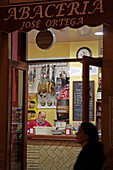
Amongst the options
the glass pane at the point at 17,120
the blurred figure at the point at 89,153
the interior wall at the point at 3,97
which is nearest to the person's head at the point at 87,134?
the blurred figure at the point at 89,153

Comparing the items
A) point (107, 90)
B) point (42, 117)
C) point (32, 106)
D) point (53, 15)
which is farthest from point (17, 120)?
point (32, 106)

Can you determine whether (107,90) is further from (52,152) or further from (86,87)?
(52,152)

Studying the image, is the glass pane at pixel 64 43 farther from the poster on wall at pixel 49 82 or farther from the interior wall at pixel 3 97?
the poster on wall at pixel 49 82

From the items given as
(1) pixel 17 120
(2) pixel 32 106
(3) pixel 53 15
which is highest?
(3) pixel 53 15

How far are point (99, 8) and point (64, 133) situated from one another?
3.16 m

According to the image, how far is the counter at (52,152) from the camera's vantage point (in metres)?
7.43

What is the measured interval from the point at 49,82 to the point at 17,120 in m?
2.99

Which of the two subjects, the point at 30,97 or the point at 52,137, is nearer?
the point at 52,137

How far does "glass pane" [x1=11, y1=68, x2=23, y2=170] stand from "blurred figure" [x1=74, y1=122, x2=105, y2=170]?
252 centimetres

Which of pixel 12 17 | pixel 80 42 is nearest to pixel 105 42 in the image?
pixel 80 42

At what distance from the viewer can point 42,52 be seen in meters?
7.11

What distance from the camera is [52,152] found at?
7.58m

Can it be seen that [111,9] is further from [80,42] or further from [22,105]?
[22,105]

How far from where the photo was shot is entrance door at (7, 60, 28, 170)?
20.8 feet
